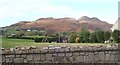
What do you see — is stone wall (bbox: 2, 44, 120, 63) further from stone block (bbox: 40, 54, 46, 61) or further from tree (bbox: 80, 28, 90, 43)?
tree (bbox: 80, 28, 90, 43)

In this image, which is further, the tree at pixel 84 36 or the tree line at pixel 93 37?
the tree at pixel 84 36

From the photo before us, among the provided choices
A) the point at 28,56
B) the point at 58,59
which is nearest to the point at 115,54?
the point at 58,59

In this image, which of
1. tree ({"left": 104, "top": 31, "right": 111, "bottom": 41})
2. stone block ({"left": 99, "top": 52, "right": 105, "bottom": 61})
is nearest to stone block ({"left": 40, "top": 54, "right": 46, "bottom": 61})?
stone block ({"left": 99, "top": 52, "right": 105, "bottom": 61})

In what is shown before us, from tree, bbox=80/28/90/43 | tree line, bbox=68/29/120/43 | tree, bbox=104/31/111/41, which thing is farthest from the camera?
tree, bbox=80/28/90/43

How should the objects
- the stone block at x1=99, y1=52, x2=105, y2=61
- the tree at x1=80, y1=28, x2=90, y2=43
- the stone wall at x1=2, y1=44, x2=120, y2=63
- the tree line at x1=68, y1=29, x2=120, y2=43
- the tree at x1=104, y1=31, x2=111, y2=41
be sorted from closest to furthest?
the stone wall at x1=2, y1=44, x2=120, y2=63, the stone block at x1=99, y1=52, x2=105, y2=61, the tree line at x1=68, y1=29, x2=120, y2=43, the tree at x1=104, y1=31, x2=111, y2=41, the tree at x1=80, y1=28, x2=90, y2=43

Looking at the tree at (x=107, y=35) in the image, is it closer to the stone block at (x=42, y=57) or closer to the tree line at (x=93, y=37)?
the tree line at (x=93, y=37)

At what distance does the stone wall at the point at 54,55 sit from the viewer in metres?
8.51

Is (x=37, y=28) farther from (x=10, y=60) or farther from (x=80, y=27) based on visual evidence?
(x=10, y=60)

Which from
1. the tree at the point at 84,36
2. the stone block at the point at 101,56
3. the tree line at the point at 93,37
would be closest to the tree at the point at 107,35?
the tree line at the point at 93,37

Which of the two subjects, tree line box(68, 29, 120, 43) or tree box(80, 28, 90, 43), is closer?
tree line box(68, 29, 120, 43)

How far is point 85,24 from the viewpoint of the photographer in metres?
28.8

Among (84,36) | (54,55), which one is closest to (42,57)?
(54,55)

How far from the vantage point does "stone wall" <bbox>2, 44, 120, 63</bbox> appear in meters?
8.51

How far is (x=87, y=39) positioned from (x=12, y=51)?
1519 cm
